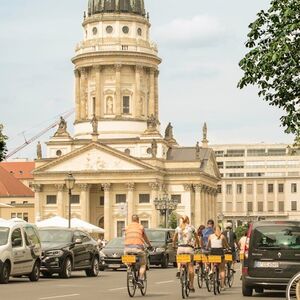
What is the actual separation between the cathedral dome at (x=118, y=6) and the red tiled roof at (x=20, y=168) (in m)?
35.6

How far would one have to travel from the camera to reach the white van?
31.3 meters

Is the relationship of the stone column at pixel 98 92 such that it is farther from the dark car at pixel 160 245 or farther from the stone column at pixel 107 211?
the dark car at pixel 160 245

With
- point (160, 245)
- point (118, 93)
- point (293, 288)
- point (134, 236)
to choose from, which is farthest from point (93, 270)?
point (118, 93)

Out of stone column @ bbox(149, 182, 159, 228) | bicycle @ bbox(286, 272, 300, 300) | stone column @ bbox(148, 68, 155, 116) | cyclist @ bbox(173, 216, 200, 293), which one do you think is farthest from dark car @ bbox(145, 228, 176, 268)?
stone column @ bbox(148, 68, 155, 116)

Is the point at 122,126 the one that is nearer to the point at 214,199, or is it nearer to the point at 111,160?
the point at 111,160

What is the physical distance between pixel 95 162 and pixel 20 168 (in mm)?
42730

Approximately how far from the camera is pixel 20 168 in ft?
522

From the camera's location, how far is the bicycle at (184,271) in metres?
26.5

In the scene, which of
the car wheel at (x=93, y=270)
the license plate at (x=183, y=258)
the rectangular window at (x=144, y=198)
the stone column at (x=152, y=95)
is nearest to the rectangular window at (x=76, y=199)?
the rectangular window at (x=144, y=198)

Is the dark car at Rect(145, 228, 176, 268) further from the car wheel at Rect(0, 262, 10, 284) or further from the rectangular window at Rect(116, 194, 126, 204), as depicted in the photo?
the rectangular window at Rect(116, 194, 126, 204)

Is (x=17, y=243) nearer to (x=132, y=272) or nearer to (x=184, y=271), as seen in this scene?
(x=132, y=272)

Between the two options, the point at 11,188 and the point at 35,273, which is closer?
the point at 35,273

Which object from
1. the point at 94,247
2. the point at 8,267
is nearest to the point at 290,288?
the point at 8,267

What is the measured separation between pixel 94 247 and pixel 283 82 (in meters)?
12.9
